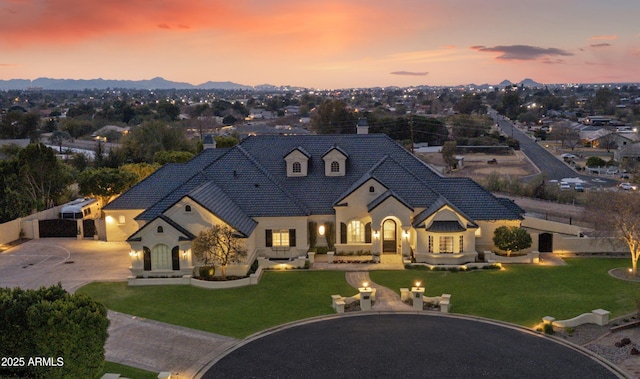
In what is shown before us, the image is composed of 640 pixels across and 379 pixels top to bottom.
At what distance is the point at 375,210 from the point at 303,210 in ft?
16.8

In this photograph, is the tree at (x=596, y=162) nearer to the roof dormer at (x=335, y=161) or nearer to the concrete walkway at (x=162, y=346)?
the roof dormer at (x=335, y=161)

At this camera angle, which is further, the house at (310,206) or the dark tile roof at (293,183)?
the dark tile roof at (293,183)

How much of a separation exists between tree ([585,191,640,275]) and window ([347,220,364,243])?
51.2 ft

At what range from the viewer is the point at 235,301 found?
3120 centimetres

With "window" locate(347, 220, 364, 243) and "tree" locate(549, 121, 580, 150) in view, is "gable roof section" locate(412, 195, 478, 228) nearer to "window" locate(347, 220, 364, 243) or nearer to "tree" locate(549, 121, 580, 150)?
"window" locate(347, 220, 364, 243)

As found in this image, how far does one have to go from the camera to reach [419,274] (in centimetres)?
3603

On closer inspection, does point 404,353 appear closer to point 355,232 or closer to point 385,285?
point 385,285

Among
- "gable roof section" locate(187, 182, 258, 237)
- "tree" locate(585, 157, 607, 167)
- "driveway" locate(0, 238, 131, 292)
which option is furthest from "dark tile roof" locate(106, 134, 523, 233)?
"tree" locate(585, 157, 607, 167)

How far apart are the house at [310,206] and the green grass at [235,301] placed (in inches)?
106

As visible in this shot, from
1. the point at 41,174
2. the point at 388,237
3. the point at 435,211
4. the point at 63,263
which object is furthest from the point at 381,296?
the point at 41,174

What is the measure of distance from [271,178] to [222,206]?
5.49 metres

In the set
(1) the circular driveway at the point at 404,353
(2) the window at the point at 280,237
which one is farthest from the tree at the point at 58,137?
(1) the circular driveway at the point at 404,353

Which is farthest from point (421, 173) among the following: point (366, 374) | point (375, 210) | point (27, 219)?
point (27, 219)

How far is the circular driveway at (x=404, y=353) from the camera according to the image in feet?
71.2
